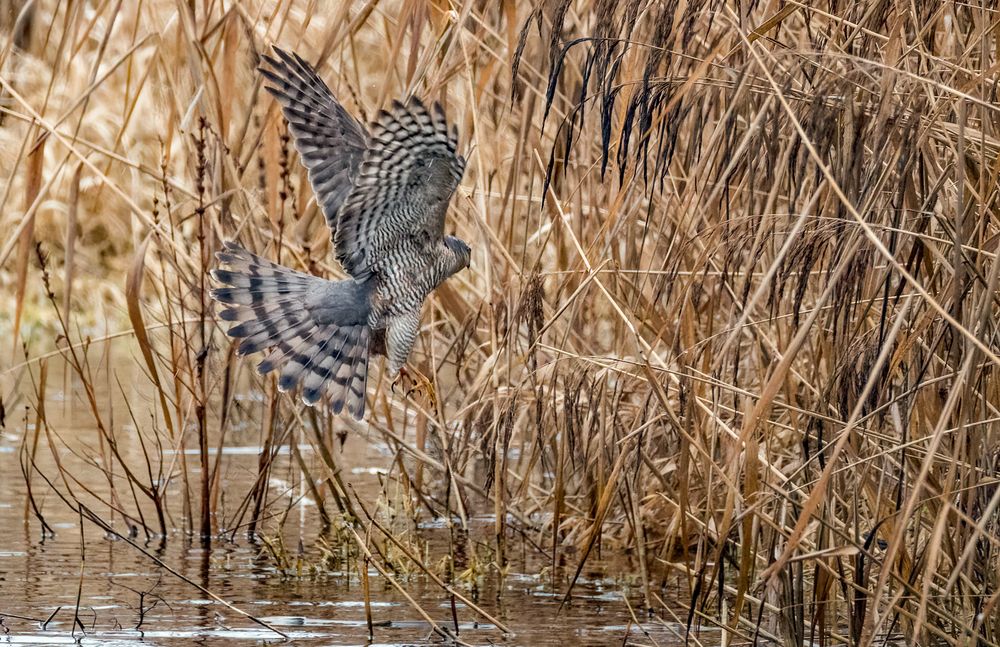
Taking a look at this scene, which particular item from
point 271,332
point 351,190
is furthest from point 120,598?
point 351,190

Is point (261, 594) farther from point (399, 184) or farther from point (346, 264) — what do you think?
point (399, 184)

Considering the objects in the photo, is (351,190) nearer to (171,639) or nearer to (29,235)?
(29,235)

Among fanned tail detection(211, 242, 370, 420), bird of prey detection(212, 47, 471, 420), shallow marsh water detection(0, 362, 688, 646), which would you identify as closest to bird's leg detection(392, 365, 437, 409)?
bird of prey detection(212, 47, 471, 420)

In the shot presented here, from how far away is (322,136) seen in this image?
459 centimetres

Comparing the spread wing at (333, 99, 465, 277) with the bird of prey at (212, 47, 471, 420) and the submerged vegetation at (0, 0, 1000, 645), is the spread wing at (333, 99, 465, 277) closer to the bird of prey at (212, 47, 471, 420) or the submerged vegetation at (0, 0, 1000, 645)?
the bird of prey at (212, 47, 471, 420)

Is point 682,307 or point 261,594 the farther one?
point 261,594

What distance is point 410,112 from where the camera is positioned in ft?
13.5

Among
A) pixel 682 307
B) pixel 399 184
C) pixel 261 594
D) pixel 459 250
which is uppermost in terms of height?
pixel 399 184

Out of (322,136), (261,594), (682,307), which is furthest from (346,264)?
(682,307)

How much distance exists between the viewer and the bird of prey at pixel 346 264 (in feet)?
14.4

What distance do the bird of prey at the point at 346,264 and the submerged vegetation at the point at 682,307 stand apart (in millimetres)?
128

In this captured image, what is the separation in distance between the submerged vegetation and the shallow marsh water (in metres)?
0.08

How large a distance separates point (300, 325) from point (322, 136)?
0.59 meters

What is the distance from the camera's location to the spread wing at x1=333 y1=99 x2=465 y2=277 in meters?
4.16
